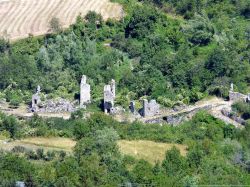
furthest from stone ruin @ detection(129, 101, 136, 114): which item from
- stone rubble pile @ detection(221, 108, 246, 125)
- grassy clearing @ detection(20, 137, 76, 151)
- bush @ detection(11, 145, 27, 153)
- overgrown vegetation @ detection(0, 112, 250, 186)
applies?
bush @ detection(11, 145, 27, 153)

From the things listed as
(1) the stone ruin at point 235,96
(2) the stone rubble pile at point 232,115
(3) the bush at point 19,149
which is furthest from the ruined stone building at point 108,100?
(3) the bush at point 19,149

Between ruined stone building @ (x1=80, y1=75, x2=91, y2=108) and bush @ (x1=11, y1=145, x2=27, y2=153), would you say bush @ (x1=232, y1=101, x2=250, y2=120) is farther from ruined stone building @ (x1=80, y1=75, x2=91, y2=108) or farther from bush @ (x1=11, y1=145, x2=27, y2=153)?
bush @ (x1=11, y1=145, x2=27, y2=153)

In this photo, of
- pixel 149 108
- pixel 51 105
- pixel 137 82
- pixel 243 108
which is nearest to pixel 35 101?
pixel 51 105

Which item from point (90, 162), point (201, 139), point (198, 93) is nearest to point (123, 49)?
point (198, 93)

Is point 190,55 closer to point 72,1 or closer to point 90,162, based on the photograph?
point 72,1

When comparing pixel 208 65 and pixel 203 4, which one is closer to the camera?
pixel 208 65

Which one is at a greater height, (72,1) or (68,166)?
(72,1)

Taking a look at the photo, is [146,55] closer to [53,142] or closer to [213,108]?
[213,108]
